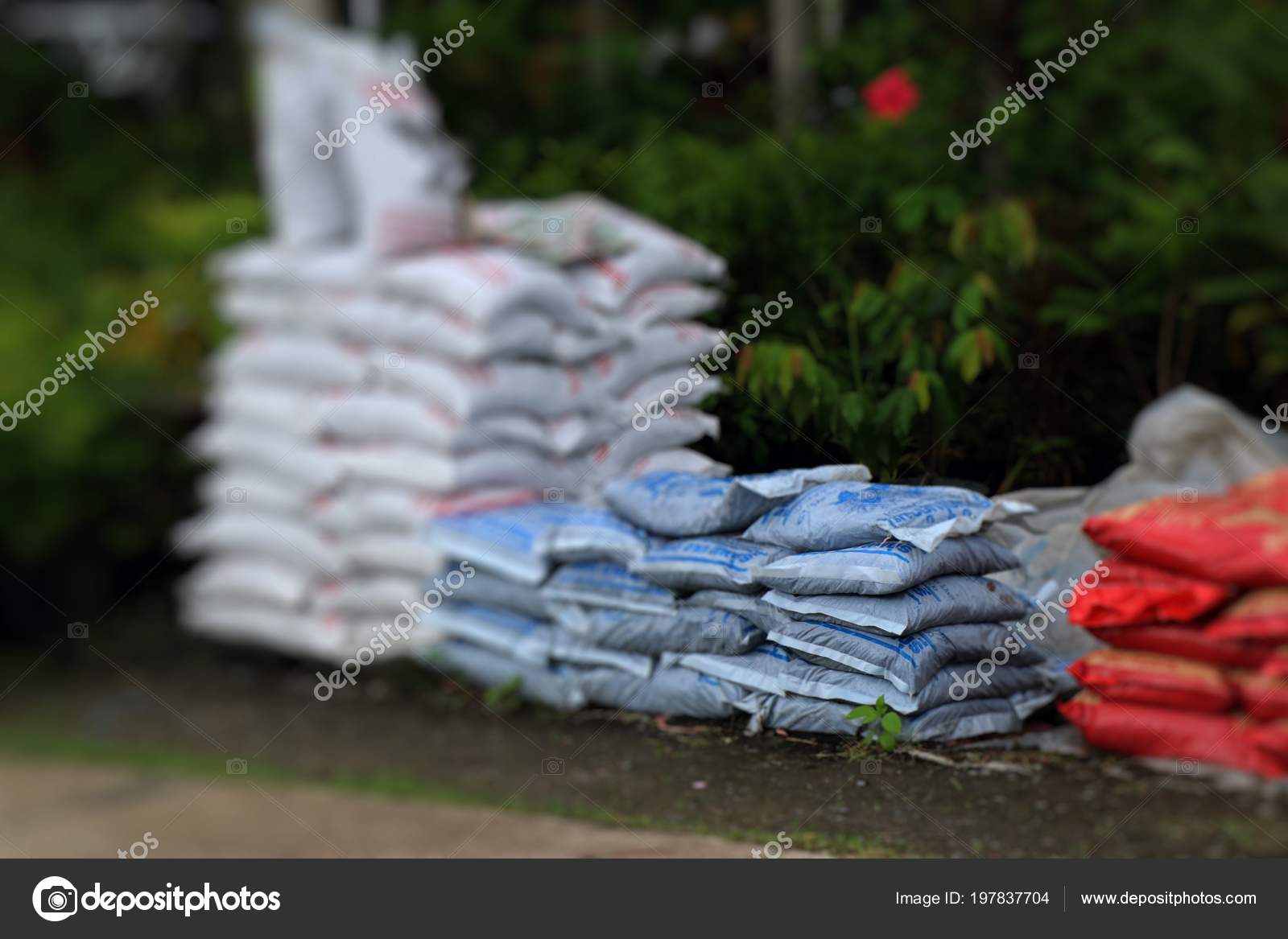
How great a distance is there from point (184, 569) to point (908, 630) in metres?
2.19

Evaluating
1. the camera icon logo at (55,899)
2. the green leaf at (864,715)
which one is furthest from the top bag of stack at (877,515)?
the camera icon logo at (55,899)

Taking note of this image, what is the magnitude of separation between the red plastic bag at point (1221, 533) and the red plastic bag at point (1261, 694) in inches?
3.9

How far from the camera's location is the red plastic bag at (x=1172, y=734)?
55.7 inches

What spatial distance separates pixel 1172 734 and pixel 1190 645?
11 centimetres

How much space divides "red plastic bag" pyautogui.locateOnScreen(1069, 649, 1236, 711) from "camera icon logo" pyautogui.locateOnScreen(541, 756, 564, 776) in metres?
0.76

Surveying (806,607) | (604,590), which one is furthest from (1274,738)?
(604,590)

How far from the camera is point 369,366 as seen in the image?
3037mm

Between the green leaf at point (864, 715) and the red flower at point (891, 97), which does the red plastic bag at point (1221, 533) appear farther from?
the red flower at point (891, 97)

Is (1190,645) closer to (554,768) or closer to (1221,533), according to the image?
(1221,533)

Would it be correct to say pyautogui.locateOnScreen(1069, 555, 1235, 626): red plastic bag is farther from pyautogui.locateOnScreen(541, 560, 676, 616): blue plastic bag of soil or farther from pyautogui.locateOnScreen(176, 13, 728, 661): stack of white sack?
pyautogui.locateOnScreen(176, 13, 728, 661): stack of white sack

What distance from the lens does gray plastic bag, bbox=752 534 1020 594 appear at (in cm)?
166

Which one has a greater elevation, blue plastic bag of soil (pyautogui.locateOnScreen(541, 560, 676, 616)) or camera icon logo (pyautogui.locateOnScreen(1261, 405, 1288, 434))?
camera icon logo (pyautogui.locateOnScreen(1261, 405, 1288, 434))

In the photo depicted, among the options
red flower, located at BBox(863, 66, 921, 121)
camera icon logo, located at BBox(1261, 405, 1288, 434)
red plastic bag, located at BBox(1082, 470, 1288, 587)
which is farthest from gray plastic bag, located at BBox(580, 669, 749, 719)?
red flower, located at BBox(863, 66, 921, 121)

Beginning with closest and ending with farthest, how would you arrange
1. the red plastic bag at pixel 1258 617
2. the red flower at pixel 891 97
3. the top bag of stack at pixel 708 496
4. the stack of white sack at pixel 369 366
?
the red plastic bag at pixel 1258 617
the top bag of stack at pixel 708 496
the stack of white sack at pixel 369 366
the red flower at pixel 891 97
